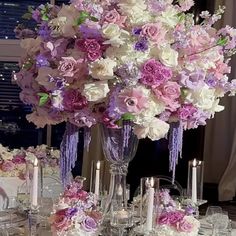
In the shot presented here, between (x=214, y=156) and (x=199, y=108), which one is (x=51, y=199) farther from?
(x=214, y=156)

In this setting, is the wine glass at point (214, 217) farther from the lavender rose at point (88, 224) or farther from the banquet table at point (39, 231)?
the lavender rose at point (88, 224)

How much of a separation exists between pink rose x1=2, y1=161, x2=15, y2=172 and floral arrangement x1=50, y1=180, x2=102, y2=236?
2.61ft

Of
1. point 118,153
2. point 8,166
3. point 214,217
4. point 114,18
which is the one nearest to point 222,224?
point 214,217

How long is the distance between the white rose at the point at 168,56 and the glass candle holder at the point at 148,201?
0.37m

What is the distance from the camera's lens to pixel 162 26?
1.54 metres

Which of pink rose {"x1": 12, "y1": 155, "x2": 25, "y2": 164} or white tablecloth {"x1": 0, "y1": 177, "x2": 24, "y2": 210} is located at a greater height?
pink rose {"x1": 12, "y1": 155, "x2": 25, "y2": 164}

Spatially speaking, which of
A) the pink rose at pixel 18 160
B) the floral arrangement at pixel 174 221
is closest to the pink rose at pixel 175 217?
the floral arrangement at pixel 174 221

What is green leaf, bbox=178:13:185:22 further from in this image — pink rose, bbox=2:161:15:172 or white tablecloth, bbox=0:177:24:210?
pink rose, bbox=2:161:15:172

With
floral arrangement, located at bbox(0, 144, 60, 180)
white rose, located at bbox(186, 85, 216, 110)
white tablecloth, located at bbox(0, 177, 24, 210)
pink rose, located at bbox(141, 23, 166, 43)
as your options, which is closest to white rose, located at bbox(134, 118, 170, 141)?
white rose, located at bbox(186, 85, 216, 110)

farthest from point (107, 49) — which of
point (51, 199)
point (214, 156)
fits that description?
point (214, 156)

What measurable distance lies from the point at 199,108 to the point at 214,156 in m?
4.05

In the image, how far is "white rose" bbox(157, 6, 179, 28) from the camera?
1.56 m

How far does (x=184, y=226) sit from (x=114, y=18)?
2.06 feet

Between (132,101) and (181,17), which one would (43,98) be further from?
(181,17)
